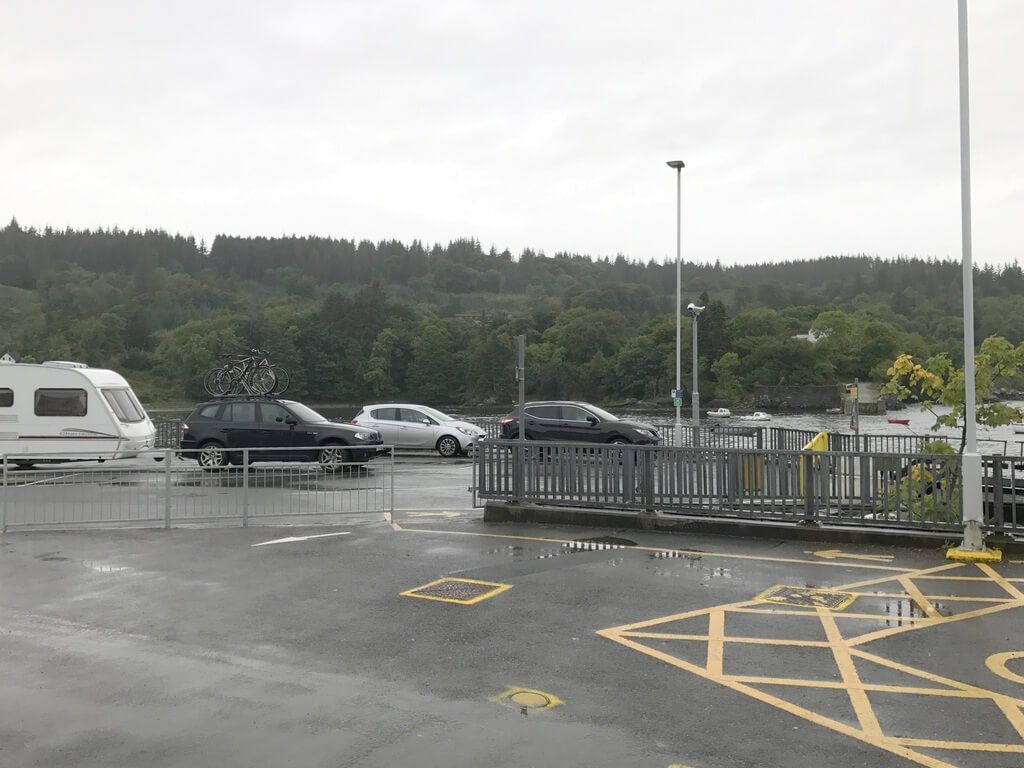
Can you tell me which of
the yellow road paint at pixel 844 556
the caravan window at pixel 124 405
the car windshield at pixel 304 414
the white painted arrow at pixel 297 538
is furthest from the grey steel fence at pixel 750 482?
the caravan window at pixel 124 405

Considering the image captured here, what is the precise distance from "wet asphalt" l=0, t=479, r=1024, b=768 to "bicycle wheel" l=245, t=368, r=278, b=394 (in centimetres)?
2263

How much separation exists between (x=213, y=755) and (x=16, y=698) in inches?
72.3

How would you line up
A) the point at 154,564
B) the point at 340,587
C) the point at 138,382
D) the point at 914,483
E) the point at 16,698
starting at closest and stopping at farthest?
1. the point at 16,698
2. the point at 340,587
3. the point at 154,564
4. the point at 914,483
5. the point at 138,382

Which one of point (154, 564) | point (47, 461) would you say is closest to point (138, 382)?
point (47, 461)

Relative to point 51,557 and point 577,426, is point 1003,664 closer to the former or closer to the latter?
point 51,557

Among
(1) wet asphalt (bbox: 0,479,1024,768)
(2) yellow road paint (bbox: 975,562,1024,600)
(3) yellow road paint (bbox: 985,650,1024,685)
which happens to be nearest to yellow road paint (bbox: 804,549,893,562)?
(1) wet asphalt (bbox: 0,479,1024,768)

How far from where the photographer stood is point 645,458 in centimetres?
1250

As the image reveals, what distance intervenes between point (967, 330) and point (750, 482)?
3251mm

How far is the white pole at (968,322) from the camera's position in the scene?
10344 millimetres

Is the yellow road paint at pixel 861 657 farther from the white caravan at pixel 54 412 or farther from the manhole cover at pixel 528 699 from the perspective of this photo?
the white caravan at pixel 54 412

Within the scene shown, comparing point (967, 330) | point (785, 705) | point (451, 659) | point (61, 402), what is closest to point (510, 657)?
point (451, 659)

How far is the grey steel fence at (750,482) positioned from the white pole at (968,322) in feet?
1.44

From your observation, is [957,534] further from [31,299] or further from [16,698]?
[31,299]

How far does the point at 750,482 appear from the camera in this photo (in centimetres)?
1198
